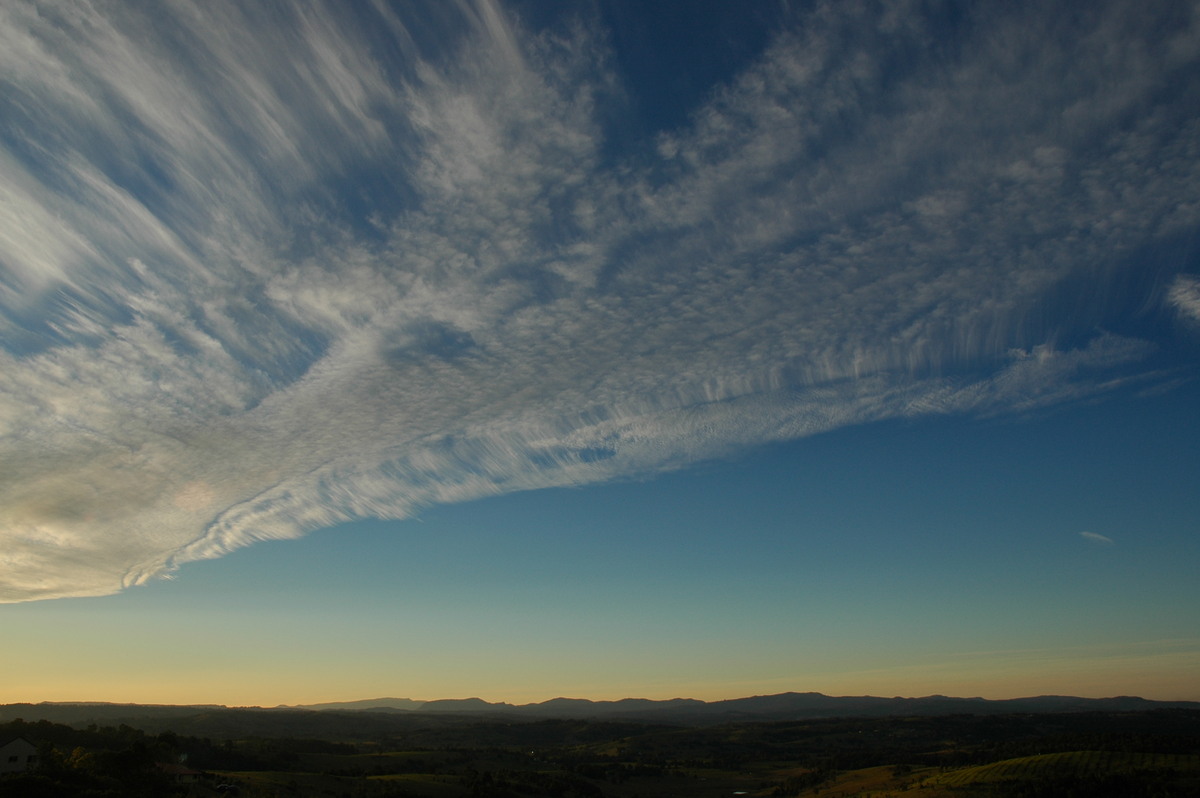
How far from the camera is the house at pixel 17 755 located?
245ft

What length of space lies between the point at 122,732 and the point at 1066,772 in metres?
157

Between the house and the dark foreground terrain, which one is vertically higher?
the house

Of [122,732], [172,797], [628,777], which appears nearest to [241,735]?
[122,732]

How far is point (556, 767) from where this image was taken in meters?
157

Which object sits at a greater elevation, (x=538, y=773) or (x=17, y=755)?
(x=17, y=755)

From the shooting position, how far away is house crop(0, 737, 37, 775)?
245 ft

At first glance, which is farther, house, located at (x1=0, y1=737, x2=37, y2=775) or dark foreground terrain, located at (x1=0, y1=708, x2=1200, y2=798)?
house, located at (x1=0, y1=737, x2=37, y2=775)

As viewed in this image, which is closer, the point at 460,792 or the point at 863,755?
the point at 460,792

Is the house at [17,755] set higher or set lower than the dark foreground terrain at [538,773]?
higher

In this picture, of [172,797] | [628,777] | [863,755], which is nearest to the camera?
[172,797]

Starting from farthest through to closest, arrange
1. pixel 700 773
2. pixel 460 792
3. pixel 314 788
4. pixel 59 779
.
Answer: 1. pixel 700 773
2. pixel 460 792
3. pixel 314 788
4. pixel 59 779

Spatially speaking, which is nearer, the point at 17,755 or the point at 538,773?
the point at 17,755

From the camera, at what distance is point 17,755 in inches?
3019

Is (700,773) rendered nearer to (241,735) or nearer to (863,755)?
(863,755)
